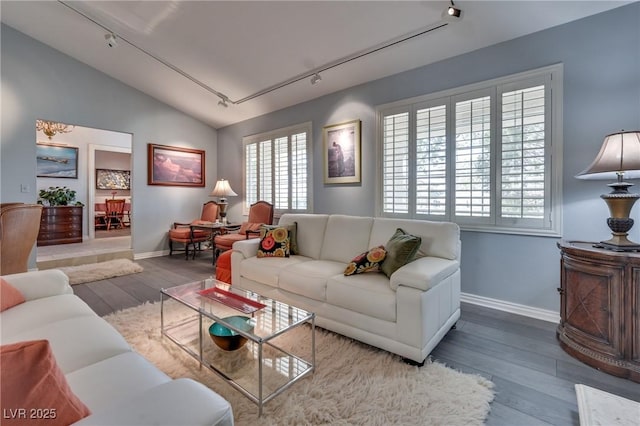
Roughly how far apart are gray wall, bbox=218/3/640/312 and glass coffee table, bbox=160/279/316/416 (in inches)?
81.4

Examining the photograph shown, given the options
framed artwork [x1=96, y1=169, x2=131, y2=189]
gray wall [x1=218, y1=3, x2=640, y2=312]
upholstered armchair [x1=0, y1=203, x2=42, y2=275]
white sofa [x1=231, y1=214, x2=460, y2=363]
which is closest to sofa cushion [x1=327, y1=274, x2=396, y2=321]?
white sofa [x1=231, y1=214, x2=460, y2=363]

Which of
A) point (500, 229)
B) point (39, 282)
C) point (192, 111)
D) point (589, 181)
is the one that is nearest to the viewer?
point (39, 282)

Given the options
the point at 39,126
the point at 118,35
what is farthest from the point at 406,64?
the point at 39,126

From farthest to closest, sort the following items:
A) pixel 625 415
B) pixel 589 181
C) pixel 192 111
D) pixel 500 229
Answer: pixel 192 111 < pixel 500 229 < pixel 589 181 < pixel 625 415

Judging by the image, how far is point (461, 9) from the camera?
2.62 metres

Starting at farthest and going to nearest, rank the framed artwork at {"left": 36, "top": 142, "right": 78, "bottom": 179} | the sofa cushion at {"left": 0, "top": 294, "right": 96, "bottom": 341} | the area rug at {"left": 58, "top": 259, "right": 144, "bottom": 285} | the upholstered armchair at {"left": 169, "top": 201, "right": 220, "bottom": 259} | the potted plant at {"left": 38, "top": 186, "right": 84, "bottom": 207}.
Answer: the framed artwork at {"left": 36, "top": 142, "right": 78, "bottom": 179}
the potted plant at {"left": 38, "top": 186, "right": 84, "bottom": 207}
the upholstered armchair at {"left": 169, "top": 201, "right": 220, "bottom": 259}
the area rug at {"left": 58, "top": 259, "right": 144, "bottom": 285}
the sofa cushion at {"left": 0, "top": 294, "right": 96, "bottom": 341}

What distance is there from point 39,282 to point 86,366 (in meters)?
1.23

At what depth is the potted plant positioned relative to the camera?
6656 millimetres

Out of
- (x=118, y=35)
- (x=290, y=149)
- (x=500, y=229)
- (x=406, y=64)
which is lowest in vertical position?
(x=500, y=229)

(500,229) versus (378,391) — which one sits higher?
(500,229)

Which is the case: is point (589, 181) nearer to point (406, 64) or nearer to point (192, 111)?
point (406, 64)

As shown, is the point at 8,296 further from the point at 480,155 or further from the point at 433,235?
the point at 480,155

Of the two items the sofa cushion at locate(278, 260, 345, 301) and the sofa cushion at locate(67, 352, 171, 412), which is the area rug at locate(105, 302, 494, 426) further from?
the sofa cushion at locate(67, 352, 171, 412)

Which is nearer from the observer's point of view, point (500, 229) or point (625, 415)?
point (625, 415)
